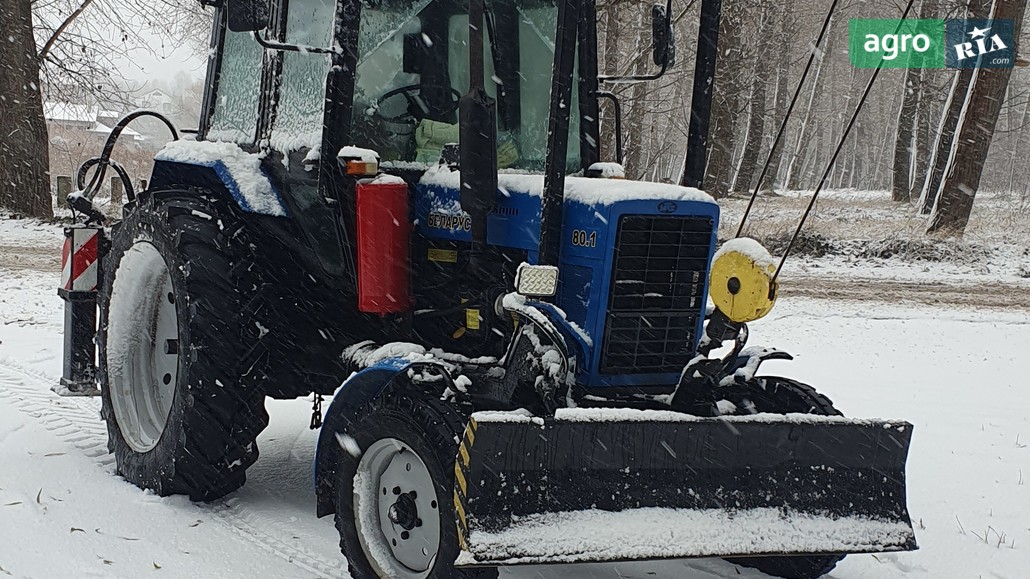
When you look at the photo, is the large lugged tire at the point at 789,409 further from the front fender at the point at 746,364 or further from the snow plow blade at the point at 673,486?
the snow plow blade at the point at 673,486

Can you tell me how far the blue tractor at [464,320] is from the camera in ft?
11.1

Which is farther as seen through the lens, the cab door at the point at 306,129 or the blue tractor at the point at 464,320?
the cab door at the point at 306,129

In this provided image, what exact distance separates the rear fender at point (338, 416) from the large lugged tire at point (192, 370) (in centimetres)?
78

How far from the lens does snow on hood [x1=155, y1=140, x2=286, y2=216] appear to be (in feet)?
15.1

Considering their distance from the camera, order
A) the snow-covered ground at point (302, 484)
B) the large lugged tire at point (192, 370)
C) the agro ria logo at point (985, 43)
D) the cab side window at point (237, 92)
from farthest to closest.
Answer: the agro ria logo at point (985, 43) < the cab side window at point (237, 92) < the large lugged tire at point (192, 370) < the snow-covered ground at point (302, 484)

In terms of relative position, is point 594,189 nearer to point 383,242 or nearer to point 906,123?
point 383,242

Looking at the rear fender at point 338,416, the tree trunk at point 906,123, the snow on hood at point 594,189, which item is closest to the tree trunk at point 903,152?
the tree trunk at point 906,123

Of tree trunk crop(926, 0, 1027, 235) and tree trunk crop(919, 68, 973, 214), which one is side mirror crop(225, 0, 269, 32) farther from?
tree trunk crop(919, 68, 973, 214)

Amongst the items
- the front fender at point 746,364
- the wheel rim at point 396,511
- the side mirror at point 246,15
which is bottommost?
the wheel rim at point 396,511

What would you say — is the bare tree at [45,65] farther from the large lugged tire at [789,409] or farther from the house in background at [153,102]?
the large lugged tire at [789,409]

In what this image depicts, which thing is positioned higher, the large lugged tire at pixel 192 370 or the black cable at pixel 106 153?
the black cable at pixel 106 153

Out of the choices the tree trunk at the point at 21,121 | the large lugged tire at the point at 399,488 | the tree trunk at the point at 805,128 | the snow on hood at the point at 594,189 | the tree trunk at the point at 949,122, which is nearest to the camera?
the large lugged tire at the point at 399,488

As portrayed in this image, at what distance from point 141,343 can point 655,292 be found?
2831 mm

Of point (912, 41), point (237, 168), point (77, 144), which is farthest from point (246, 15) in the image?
point (77, 144)
